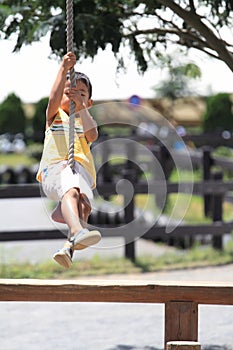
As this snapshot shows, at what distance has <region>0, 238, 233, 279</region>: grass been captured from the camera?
28.8 ft

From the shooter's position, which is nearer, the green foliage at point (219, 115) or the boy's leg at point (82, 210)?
the boy's leg at point (82, 210)

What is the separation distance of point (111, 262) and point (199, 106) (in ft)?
113

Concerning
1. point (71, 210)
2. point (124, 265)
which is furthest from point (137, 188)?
point (71, 210)

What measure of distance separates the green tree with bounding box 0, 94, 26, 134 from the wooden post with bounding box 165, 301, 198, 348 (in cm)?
3281

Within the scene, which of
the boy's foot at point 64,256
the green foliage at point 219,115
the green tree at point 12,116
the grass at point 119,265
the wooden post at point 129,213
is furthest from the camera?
the green tree at point 12,116

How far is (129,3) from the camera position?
224 inches

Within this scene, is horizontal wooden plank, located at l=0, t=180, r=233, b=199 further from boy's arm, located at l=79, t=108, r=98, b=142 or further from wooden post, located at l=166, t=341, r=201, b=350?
wooden post, located at l=166, t=341, r=201, b=350

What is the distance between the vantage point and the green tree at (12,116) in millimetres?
36469

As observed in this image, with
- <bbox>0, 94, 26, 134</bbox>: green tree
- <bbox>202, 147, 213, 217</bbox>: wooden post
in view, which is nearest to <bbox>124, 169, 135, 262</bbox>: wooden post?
<bbox>202, 147, 213, 217</bbox>: wooden post

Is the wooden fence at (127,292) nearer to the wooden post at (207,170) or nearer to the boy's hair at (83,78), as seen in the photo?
the boy's hair at (83,78)

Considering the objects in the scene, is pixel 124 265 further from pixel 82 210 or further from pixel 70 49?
pixel 70 49

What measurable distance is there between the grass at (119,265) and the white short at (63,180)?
15.6 ft

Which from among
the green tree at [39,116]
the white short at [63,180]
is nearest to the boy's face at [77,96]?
the white short at [63,180]

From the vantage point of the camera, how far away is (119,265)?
364 inches
